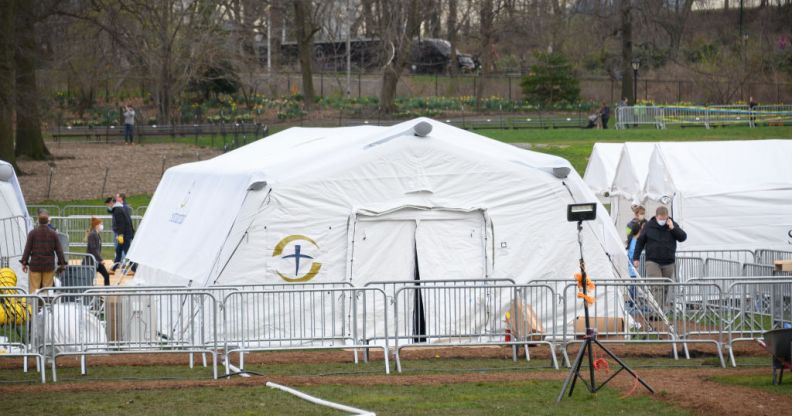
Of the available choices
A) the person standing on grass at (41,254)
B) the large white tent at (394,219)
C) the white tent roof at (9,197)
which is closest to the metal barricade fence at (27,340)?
the person standing on grass at (41,254)

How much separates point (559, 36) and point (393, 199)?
56.4 m

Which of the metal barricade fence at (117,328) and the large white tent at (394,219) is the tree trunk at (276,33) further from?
the metal barricade fence at (117,328)

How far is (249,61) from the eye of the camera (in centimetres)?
6000

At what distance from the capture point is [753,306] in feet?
46.0

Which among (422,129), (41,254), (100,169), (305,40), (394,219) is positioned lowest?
(41,254)

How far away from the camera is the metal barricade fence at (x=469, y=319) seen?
13.3 metres

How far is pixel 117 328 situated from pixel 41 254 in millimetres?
3788

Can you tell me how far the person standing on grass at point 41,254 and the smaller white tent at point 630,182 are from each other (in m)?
11.7

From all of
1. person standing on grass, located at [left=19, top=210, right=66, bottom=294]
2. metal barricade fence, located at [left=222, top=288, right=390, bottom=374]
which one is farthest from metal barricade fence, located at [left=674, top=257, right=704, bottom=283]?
person standing on grass, located at [left=19, top=210, right=66, bottom=294]

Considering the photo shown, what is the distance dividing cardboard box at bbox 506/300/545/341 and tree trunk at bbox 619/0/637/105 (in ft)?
150

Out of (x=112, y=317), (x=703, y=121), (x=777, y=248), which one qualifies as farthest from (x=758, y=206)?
(x=703, y=121)

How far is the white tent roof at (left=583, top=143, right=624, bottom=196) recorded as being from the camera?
82.8 ft

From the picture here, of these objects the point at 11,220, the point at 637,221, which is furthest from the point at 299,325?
the point at 11,220

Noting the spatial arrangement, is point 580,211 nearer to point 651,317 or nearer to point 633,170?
point 651,317
